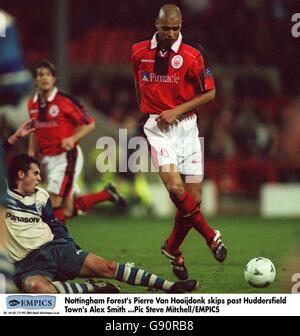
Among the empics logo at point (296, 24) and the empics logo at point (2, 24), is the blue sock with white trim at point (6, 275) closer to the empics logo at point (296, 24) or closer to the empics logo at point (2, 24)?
the empics logo at point (2, 24)

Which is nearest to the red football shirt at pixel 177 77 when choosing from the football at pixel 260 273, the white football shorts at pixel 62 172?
the football at pixel 260 273

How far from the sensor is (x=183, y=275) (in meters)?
6.99

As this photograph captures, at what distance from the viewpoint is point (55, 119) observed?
848 cm

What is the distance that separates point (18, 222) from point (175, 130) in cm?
127

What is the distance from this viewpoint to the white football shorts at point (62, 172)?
8523mm

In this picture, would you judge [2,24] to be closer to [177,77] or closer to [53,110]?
[53,110]

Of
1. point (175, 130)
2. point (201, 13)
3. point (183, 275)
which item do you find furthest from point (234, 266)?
point (201, 13)

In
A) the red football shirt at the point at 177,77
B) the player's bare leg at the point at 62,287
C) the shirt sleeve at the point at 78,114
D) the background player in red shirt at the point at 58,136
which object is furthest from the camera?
the shirt sleeve at the point at 78,114

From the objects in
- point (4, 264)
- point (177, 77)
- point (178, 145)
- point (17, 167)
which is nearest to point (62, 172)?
point (178, 145)

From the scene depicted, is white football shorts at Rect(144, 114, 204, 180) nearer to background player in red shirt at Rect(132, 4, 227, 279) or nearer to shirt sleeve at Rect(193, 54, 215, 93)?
background player in red shirt at Rect(132, 4, 227, 279)

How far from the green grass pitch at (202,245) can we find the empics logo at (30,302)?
19.3 inches

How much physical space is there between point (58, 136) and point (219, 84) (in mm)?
5061
